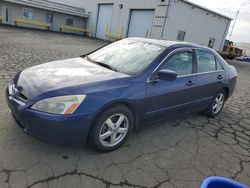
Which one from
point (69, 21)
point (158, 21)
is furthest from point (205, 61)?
point (69, 21)

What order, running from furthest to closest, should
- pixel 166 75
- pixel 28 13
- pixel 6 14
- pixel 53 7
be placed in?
1. pixel 53 7
2. pixel 28 13
3. pixel 6 14
4. pixel 166 75

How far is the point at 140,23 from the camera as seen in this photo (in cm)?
1977

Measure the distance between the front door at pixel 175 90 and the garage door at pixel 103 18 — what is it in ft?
70.4

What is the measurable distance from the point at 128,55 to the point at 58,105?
159 cm

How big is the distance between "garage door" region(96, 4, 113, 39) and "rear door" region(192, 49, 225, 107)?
20.8 metres

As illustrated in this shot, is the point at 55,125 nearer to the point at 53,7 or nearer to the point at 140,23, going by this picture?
the point at 140,23

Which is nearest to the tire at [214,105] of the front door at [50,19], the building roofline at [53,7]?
the building roofline at [53,7]

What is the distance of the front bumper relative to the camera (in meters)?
2.38

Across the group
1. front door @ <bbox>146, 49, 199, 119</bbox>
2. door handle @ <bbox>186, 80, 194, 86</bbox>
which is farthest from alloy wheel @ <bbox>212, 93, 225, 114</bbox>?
A: door handle @ <bbox>186, 80, 194, 86</bbox>

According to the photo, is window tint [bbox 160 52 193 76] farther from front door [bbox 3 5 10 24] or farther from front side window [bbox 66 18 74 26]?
front side window [bbox 66 18 74 26]

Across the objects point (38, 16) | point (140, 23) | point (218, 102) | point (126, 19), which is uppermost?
point (126, 19)

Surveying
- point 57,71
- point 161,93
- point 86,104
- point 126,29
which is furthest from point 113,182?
point 126,29

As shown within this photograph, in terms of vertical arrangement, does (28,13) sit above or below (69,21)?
above

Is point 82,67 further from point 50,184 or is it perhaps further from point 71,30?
point 71,30
